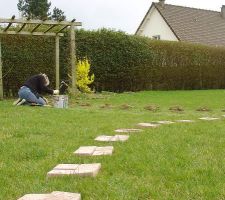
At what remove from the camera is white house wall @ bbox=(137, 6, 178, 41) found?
33841 mm

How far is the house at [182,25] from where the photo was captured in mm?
33562

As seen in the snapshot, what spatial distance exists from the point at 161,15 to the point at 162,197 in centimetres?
3172

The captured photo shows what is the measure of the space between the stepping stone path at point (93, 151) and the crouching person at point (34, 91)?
257 inches

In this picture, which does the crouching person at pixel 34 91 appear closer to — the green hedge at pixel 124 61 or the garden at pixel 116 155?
the garden at pixel 116 155

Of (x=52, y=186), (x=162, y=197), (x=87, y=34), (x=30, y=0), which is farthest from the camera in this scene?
(x=30, y=0)

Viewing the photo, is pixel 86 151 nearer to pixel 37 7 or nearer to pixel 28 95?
pixel 28 95

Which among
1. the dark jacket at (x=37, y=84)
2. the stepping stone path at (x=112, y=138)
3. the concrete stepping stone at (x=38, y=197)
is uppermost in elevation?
the dark jacket at (x=37, y=84)

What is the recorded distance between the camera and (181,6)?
118ft

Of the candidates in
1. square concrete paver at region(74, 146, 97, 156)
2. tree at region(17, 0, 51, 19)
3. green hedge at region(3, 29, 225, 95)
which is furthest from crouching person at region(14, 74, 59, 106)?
tree at region(17, 0, 51, 19)

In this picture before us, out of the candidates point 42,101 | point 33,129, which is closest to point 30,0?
point 42,101

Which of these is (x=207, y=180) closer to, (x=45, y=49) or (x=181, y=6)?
(x=45, y=49)

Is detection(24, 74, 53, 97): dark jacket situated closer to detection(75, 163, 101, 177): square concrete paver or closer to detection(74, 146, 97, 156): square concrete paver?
detection(74, 146, 97, 156): square concrete paver

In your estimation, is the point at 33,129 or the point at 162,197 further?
the point at 33,129

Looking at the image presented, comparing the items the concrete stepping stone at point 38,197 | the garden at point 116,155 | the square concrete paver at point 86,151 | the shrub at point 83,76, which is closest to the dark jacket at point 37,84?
the garden at point 116,155
